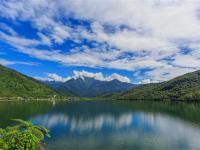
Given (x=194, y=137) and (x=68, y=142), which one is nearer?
(x=68, y=142)

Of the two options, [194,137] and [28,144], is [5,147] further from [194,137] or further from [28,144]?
[194,137]

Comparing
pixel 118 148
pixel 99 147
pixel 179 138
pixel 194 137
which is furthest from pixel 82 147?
pixel 194 137

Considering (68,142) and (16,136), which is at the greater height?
(16,136)

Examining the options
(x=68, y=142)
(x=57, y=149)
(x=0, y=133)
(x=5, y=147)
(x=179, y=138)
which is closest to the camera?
(x=5, y=147)

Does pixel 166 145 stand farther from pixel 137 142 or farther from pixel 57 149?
pixel 57 149

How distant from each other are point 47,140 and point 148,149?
36.0 meters

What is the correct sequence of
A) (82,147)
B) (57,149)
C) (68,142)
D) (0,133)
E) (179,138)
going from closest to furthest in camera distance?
(0,133), (57,149), (82,147), (68,142), (179,138)

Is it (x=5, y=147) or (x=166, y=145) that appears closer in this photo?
(x=5, y=147)

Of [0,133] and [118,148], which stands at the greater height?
[0,133]

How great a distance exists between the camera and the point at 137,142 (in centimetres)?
7644

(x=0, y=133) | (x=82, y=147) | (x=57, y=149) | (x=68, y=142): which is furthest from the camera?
(x=68, y=142)

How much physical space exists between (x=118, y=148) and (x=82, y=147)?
12.0 m

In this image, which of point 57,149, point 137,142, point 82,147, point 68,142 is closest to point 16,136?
point 57,149

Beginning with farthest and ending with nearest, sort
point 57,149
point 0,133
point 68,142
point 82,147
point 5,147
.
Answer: point 68,142 < point 82,147 < point 57,149 < point 0,133 < point 5,147
